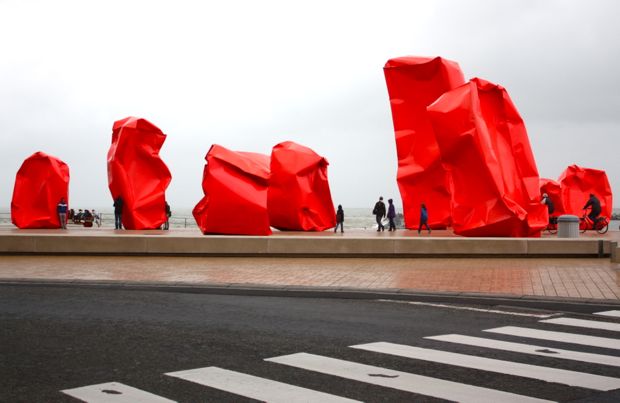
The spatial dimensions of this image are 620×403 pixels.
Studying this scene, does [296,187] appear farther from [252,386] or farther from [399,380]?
[252,386]

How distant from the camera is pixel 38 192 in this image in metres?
34.2

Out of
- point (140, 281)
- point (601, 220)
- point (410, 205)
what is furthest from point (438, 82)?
point (140, 281)

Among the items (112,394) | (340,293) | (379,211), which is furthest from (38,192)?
(112,394)

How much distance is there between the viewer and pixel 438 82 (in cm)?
2986

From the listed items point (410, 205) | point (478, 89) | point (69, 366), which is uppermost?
point (478, 89)

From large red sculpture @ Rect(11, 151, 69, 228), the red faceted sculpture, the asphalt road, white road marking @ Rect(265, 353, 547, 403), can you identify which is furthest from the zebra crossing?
the red faceted sculpture

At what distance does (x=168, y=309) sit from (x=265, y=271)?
546 cm

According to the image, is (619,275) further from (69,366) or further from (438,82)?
(438,82)

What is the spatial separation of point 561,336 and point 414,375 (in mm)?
2640

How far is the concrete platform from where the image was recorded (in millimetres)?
18312

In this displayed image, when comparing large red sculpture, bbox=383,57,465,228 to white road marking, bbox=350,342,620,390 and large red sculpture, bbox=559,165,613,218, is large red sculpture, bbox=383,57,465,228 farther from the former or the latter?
white road marking, bbox=350,342,620,390

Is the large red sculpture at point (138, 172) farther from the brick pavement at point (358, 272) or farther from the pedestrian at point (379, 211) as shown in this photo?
the brick pavement at point (358, 272)

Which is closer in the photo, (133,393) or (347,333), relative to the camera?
(133,393)

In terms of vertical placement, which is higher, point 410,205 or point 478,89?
point 478,89
